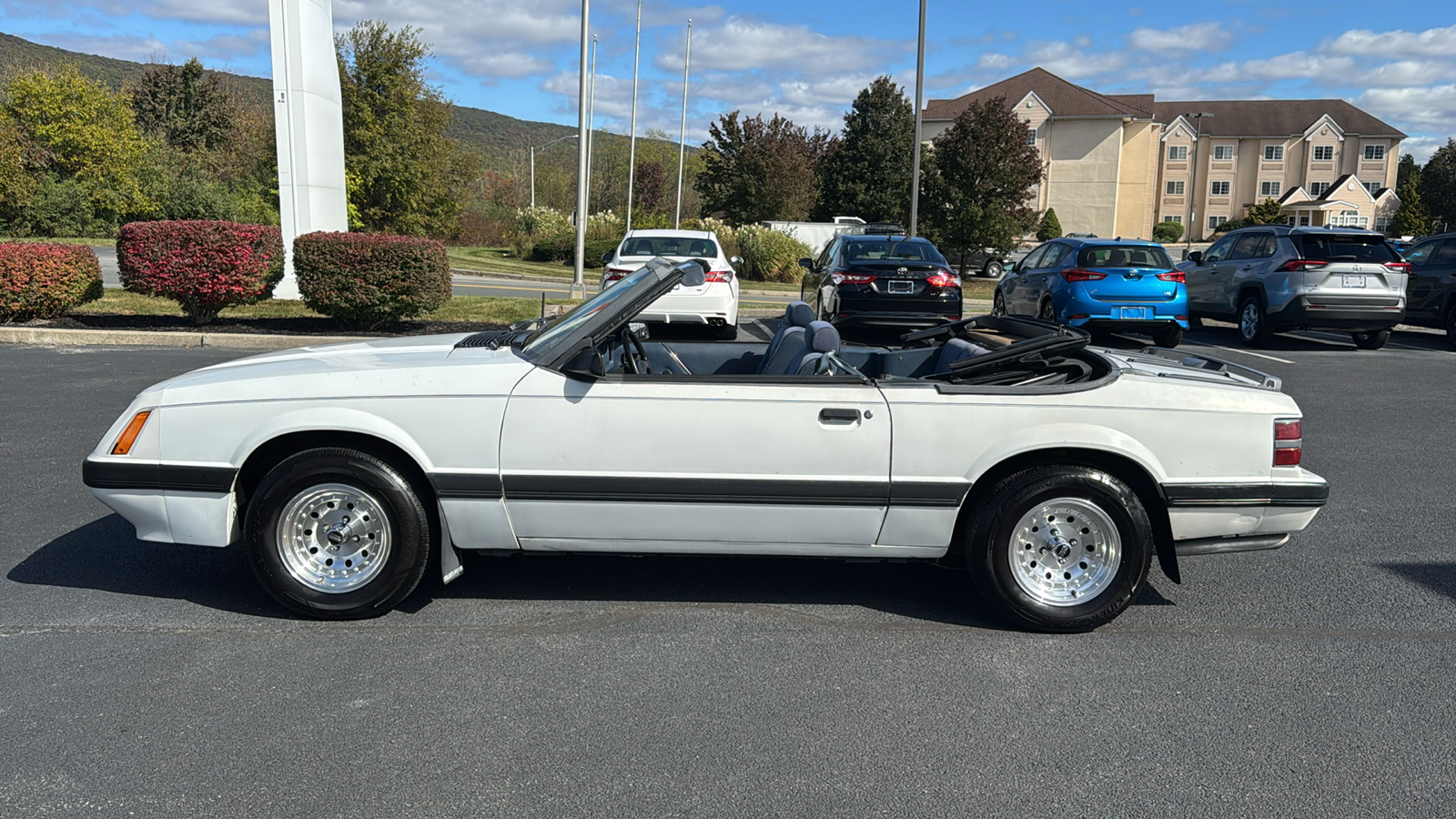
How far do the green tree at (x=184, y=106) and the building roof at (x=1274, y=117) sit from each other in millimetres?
64751

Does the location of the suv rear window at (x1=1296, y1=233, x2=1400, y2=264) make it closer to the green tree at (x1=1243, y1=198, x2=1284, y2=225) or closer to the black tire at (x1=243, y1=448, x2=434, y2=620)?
the black tire at (x1=243, y1=448, x2=434, y2=620)

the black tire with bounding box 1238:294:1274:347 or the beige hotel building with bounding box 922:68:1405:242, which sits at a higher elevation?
the beige hotel building with bounding box 922:68:1405:242

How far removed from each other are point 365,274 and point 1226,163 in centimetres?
8250

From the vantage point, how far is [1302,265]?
50.2 feet

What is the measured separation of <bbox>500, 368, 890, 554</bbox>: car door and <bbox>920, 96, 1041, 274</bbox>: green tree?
27083 millimetres

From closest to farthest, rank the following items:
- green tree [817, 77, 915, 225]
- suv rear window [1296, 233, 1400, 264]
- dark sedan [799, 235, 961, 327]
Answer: dark sedan [799, 235, 961, 327] → suv rear window [1296, 233, 1400, 264] → green tree [817, 77, 915, 225]

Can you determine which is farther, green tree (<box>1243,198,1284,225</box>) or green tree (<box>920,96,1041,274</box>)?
green tree (<box>1243,198,1284,225</box>)

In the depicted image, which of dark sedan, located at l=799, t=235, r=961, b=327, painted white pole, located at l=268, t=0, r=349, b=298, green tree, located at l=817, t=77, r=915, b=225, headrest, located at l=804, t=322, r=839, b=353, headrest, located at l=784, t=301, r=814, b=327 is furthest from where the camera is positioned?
green tree, located at l=817, t=77, r=915, b=225

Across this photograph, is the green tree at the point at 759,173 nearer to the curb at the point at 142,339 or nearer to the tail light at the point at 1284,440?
the curb at the point at 142,339

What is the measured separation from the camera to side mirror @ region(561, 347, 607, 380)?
430 cm

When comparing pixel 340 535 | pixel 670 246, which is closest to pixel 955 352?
pixel 340 535

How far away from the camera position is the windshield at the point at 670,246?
1579cm

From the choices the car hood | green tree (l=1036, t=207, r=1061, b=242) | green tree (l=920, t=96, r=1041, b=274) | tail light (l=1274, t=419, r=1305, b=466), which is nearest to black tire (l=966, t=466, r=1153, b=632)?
tail light (l=1274, t=419, r=1305, b=466)

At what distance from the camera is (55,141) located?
45.1 metres
